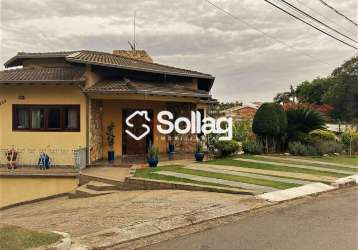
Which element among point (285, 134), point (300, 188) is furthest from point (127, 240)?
point (285, 134)

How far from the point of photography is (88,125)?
56.0ft

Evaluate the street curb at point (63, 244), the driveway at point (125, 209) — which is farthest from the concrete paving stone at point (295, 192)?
the street curb at point (63, 244)

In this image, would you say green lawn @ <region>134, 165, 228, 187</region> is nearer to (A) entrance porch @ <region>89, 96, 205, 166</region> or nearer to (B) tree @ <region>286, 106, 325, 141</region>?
(A) entrance porch @ <region>89, 96, 205, 166</region>

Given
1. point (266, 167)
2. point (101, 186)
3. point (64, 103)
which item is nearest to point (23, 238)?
point (101, 186)

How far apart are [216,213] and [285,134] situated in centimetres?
1434

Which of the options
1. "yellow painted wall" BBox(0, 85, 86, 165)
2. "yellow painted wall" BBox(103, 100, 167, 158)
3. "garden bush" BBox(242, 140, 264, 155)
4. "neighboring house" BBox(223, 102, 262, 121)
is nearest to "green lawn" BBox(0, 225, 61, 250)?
"yellow painted wall" BBox(0, 85, 86, 165)

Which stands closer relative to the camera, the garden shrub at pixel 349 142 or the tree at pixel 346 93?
the garden shrub at pixel 349 142

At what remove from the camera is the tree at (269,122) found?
2141 cm

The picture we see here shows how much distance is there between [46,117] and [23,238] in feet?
36.5

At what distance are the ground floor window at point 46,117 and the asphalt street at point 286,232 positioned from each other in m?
9.98

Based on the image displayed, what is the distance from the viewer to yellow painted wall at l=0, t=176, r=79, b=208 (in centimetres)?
1521

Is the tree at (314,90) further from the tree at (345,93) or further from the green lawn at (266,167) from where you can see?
the green lawn at (266,167)

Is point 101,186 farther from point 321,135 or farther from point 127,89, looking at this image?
point 321,135

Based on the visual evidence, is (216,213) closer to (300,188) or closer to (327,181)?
(300,188)
